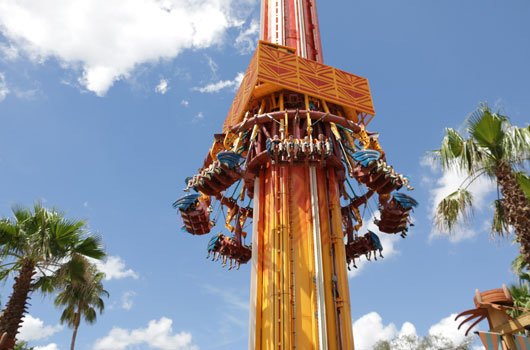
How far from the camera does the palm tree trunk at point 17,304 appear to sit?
1423 cm

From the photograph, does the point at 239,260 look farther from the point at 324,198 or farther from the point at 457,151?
the point at 457,151

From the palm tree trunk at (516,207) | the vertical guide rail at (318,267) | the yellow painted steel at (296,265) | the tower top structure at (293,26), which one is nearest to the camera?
the palm tree trunk at (516,207)

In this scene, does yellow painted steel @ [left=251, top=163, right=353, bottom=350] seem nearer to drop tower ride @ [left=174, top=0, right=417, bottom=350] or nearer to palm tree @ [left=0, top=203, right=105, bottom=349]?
drop tower ride @ [left=174, top=0, right=417, bottom=350]

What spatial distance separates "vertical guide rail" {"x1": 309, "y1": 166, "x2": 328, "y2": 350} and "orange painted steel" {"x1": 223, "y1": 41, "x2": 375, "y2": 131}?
4.23 metres

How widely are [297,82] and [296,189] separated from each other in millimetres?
5330

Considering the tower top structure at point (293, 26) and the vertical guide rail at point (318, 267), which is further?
the tower top structure at point (293, 26)

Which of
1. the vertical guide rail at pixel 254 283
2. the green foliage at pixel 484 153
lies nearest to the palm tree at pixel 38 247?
the vertical guide rail at pixel 254 283

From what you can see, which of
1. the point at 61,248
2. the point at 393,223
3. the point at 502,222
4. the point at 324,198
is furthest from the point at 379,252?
the point at 61,248

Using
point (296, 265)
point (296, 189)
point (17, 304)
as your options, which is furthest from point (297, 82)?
point (17, 304)

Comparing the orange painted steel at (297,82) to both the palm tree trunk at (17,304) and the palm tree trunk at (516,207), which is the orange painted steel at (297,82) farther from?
the palm tree trunk at (17,304)

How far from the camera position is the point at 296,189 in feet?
62.6

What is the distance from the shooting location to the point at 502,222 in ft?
48.4

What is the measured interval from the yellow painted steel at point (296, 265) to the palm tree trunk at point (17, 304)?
24.8 feet

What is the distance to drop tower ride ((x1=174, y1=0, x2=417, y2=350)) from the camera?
16.4 m
